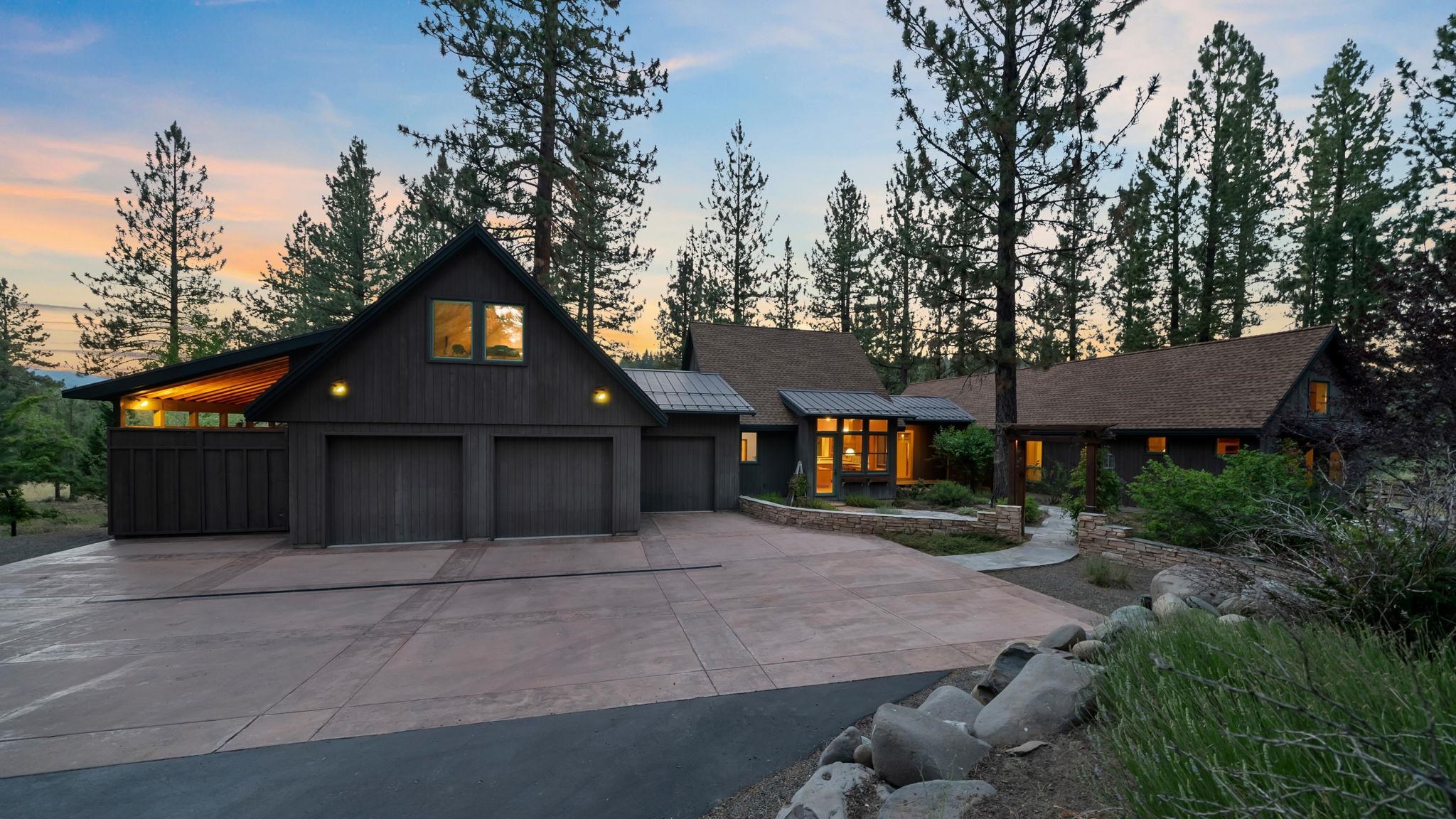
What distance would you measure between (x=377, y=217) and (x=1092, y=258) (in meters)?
28.0

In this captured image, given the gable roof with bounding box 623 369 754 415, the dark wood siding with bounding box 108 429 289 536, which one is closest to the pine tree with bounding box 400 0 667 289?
the gable roof with bounding box 623 369 754 415

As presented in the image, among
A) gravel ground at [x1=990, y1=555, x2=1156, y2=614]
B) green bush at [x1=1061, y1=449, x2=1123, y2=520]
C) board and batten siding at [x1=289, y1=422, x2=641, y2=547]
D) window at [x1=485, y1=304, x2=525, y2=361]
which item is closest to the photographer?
gravel ground at [x1=990, y1=555, x2=1156, y2=614]

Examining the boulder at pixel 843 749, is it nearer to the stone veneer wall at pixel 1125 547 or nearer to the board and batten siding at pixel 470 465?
the stone veneer wall at pixel 1125 547

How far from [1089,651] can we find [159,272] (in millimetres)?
32523

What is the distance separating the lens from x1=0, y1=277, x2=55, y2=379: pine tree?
3231 centimetres

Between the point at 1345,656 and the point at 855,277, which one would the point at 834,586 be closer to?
A: the point at 1345,656

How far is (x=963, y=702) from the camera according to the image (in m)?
3.85

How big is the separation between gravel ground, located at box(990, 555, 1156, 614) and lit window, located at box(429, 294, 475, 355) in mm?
10186

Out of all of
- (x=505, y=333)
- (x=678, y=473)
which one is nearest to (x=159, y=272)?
(x=505, y=333)

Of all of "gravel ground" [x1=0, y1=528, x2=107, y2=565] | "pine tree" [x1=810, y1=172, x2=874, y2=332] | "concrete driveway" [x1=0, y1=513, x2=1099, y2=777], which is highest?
"pine tree" [x1=810, y1=172, x2=874, y2=332]

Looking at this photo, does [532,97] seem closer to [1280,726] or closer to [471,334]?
[471,334]

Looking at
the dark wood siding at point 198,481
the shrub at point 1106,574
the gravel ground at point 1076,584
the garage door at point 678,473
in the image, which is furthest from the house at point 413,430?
the shrub at point 1106,574

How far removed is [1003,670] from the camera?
14.0 ft

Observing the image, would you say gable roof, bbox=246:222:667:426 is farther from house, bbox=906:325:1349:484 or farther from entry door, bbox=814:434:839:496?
house, bbox=906:325:1349:484
